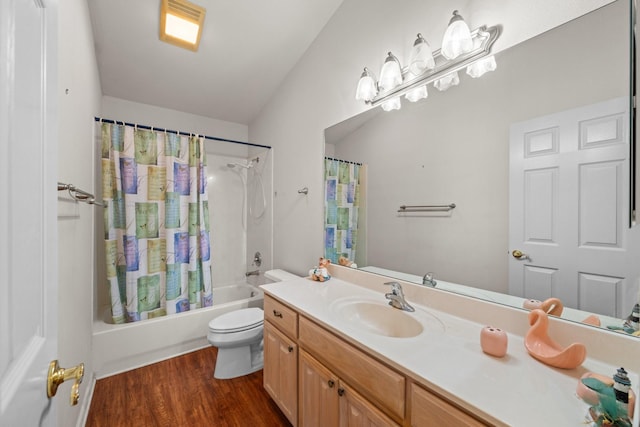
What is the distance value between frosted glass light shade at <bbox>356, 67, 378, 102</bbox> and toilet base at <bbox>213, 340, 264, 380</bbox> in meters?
2.05

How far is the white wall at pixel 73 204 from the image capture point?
3.37 ft

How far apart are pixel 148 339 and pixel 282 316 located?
4.66ft

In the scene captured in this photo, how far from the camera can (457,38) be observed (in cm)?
114

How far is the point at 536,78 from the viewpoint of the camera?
99cm

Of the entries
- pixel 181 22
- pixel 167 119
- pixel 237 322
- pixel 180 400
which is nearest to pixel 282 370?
pixel 237 322

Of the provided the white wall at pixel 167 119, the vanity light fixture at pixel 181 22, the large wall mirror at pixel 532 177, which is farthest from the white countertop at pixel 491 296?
the white wall at pixel 167 119

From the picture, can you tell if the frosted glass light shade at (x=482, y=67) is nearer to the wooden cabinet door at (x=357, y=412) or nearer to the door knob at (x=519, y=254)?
the door knob at (x=519, y=254)

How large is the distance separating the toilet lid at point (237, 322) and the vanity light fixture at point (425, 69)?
1831mm

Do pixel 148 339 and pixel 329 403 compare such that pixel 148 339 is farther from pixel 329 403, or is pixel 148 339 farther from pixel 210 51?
pixel 210 51

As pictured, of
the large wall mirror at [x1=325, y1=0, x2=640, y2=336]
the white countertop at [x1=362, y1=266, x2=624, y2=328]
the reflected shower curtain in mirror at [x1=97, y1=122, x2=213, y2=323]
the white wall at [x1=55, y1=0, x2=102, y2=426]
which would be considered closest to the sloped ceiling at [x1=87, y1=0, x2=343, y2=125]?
the white wall at [x1=55, y1=0, x2=102, y2=426]

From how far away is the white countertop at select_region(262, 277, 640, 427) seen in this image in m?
0.63

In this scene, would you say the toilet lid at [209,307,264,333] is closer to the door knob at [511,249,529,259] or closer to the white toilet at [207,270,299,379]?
the white toilet at [207,270,299,379]

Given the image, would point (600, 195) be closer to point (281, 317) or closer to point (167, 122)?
point (281, 317)

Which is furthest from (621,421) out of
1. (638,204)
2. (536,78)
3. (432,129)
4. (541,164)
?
(432,129)
